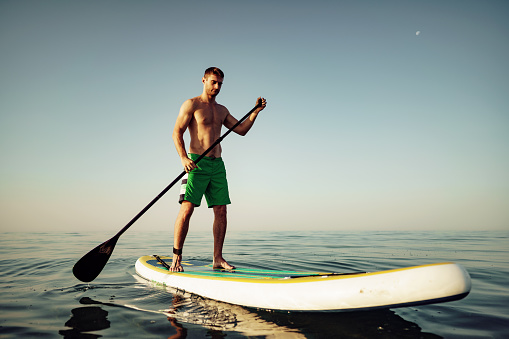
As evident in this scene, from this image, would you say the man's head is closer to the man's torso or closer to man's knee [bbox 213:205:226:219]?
the man's torso

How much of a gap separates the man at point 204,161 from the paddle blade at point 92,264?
3.20ft

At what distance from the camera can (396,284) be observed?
2062 mm

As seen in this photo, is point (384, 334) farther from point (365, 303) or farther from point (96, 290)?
point (96, 290)

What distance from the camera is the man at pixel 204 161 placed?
13.1 feet

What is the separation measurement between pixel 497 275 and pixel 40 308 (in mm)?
6103

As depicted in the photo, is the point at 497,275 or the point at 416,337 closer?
the point at 416,337

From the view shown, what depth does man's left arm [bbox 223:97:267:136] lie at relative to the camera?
167 inches

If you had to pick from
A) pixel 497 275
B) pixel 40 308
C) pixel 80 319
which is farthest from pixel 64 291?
pixel 497 275

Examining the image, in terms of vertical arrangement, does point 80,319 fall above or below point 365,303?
below

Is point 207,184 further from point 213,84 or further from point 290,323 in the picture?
point 290,323

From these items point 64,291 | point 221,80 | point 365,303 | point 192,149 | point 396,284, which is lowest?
point 64,291

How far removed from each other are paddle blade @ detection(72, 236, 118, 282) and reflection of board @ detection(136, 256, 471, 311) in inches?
69.3

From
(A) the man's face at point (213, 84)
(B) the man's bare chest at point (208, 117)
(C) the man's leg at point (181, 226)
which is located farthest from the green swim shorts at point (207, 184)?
(A) the man's face at point (213, 84)

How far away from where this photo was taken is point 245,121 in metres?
4.43
